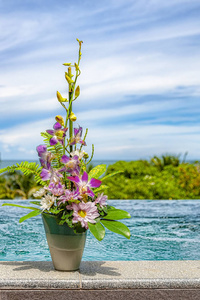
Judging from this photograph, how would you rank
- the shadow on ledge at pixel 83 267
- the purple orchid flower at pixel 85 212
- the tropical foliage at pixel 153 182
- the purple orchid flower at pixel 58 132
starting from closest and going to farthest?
the purple orchid flower at pixel 85 212 → the purple orchid flower at pixel 58 132 → the shadow on ledge at pixel 83 267 → the tropical foliage at pixel 153 182

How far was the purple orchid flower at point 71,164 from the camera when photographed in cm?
220

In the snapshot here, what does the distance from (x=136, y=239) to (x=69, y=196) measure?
2.54 metres

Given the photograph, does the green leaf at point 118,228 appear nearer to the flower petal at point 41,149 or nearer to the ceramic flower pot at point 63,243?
the ceramic flower pot at point 63,243

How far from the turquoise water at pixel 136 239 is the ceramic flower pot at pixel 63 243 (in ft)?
4.26

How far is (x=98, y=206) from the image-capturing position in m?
2.29

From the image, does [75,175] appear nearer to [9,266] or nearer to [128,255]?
[9,266]

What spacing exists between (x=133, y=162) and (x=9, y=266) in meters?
7.80

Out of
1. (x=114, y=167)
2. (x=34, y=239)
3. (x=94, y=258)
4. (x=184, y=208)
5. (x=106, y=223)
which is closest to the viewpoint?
(x=106, y=223)

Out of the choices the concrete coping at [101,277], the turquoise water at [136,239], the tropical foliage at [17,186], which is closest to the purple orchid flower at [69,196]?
the concrete coping at [101,277]

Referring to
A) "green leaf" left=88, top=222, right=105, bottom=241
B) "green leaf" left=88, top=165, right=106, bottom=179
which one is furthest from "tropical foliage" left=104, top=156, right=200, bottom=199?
"green leaf" left=88, top=222, right=105, bottom=241

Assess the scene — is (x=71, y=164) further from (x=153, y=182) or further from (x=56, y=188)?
(x=153, y=182)

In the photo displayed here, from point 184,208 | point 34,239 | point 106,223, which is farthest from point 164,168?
point 106,223

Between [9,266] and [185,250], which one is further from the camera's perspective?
[185,250]

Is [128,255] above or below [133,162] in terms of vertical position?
below
